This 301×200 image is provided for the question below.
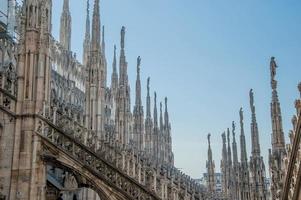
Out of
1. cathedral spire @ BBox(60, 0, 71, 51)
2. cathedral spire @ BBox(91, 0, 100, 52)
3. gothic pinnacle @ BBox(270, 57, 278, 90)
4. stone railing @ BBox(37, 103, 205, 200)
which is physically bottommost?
stone railing @ BBox(37, 103, 205, 200)

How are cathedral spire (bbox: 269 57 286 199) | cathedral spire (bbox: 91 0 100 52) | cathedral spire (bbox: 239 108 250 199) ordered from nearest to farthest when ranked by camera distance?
cathedral spire (bbox: 269 57 286 199) < cathedral spire (bbox: 91 0 100 52) < cathedral spire (bbox: 239 108 250 199)

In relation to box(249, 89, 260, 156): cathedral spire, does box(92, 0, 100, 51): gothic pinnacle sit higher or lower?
higher

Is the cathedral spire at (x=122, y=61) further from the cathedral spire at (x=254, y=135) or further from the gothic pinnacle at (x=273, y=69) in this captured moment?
the gothic pinnacle at (x=273, y=69)

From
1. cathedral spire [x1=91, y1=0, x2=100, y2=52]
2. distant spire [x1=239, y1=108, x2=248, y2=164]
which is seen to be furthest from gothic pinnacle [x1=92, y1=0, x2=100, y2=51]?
distant spire [x1=239, y1=108, x2=248, y2=164]

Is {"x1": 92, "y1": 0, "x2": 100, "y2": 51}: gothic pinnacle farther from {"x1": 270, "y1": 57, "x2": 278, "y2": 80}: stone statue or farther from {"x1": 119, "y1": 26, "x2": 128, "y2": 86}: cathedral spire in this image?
{"x1": 270, "y1": 57, "x2": 278, "y2": 80}: stone statue

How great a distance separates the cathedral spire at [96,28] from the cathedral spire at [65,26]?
54.1 feet

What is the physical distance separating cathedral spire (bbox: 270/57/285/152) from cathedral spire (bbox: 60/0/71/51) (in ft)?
86.8

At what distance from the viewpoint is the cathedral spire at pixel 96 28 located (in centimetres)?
2464

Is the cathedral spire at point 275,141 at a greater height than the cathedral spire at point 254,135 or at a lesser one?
lesser

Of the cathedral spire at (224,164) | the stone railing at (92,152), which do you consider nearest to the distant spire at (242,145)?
the cathedral spire at (224,164)

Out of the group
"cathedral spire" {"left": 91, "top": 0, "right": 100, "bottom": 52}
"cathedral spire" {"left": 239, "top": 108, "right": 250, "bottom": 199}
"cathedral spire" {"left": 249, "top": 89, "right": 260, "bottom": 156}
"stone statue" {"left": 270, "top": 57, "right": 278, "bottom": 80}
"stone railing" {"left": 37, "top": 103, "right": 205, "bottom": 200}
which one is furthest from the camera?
"cathedral spire" {"left": 239, "top": 108, "right": 250, "bottom": 199}

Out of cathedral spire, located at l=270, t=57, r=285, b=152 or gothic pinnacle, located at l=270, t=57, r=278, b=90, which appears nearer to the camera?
→ cathedral spire, located at l=270, t=57, r=285, b=152

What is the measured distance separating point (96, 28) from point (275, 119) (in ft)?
37.1

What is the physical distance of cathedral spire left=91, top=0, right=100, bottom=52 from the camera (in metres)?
24.6
